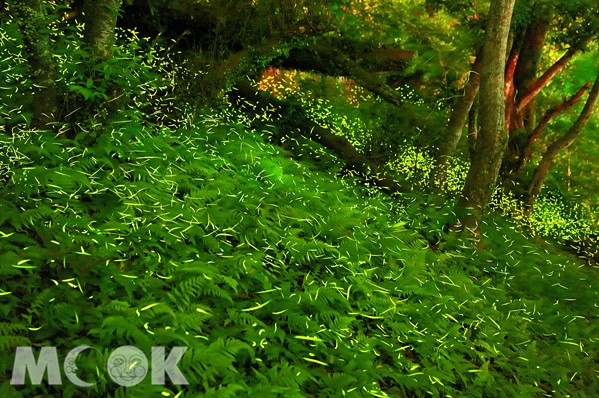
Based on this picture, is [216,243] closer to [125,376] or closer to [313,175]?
[125,376]

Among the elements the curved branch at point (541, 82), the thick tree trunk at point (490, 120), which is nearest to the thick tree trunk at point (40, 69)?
the thick tree trunk at point (490, 120)

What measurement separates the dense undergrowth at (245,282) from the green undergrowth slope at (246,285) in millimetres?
18

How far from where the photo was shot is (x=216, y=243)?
4.84 m

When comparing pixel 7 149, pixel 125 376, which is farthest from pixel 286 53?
pixel 125 376

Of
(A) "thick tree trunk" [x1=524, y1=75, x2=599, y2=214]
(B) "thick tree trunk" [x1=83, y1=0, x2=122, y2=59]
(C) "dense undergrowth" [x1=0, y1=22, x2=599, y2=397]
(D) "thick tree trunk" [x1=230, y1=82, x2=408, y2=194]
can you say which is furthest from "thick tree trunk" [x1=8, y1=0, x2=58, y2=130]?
(A) "thick tree trunk" [x1=524, y1=75, x2=599, y2=214]

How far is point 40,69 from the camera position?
17.9 feet

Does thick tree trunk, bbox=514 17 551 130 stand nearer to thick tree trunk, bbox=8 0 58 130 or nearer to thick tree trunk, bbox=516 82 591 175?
thick tree trunk, bbox=516 82 591 175

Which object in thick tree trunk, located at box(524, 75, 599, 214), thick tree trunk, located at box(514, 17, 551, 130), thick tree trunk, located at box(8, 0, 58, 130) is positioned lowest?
thick tree trunk, located at box(524, 75, 599, 214)

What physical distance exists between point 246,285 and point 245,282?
92 mm

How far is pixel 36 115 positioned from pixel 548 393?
603 centimetres

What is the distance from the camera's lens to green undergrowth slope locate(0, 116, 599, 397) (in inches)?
141

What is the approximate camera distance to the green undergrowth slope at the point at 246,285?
3.59m

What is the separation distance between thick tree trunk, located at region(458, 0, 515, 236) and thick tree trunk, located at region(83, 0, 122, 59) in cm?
519

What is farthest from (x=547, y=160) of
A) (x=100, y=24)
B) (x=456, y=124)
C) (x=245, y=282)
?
(x=100, y=24)
